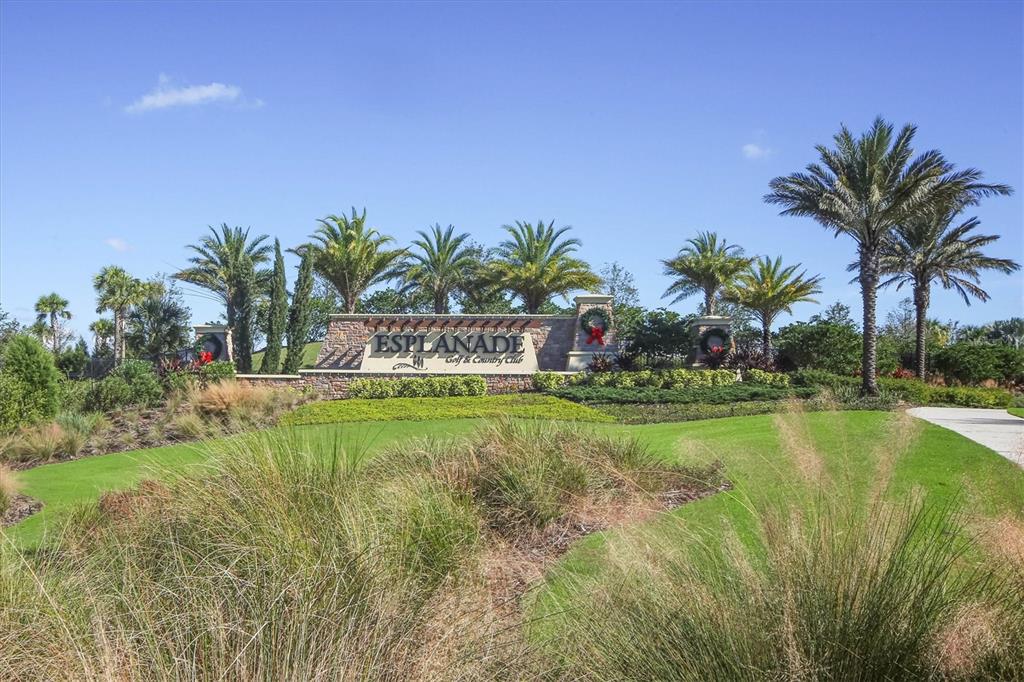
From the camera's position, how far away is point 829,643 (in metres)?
2.85

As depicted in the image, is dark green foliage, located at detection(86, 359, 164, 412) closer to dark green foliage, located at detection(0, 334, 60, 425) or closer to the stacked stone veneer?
dark green foliage, located at detection(0, 334, 60, 425)

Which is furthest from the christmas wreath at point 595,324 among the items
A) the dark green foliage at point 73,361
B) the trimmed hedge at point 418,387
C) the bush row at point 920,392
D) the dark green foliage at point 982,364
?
the dark green foliage at point 73,361

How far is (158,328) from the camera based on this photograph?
35844 millimetres

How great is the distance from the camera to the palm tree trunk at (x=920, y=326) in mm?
30078

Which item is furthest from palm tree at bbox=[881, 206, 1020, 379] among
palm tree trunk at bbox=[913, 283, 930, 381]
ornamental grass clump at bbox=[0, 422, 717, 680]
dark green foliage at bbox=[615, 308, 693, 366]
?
ornamental grass clump at bbox=[0, 422, 717, 680]


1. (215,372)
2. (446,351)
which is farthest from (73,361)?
(446,351)

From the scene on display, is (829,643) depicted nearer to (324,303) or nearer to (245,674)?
(245,674)

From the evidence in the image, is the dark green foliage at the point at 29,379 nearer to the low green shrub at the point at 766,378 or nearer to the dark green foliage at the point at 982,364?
the low green shrub at the point at 766,378

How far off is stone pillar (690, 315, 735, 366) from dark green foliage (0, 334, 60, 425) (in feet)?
66.5

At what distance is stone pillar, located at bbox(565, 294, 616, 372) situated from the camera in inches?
1095

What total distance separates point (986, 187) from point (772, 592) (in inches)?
960

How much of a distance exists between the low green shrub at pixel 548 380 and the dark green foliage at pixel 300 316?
11.9 m

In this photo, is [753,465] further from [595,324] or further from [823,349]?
[823,349]

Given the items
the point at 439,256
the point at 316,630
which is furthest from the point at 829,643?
the point at 439,256
